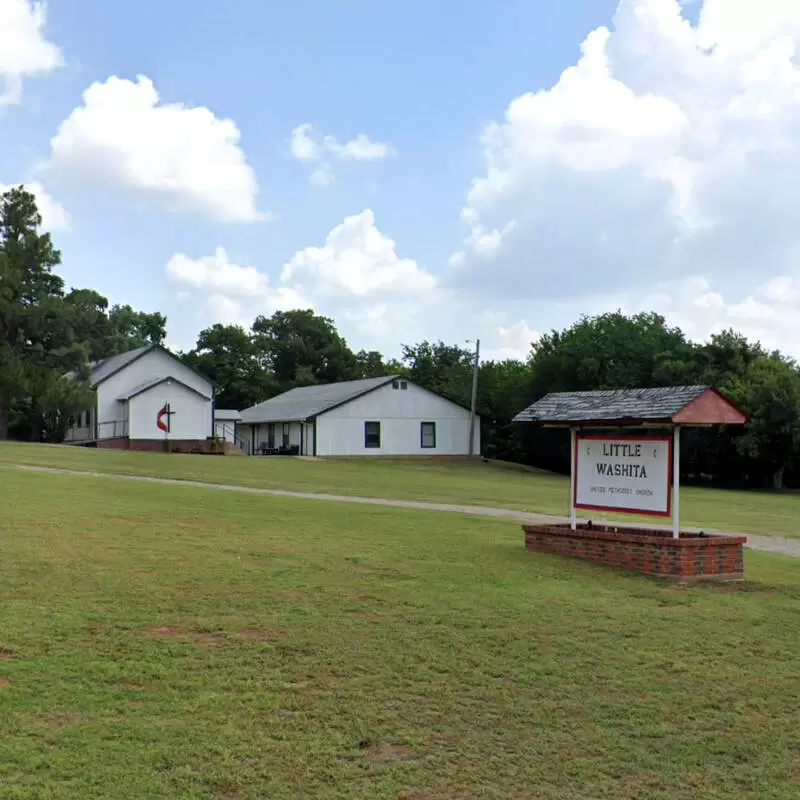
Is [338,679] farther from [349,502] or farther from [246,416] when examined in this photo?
[246,416]

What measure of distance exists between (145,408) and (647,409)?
144 feet

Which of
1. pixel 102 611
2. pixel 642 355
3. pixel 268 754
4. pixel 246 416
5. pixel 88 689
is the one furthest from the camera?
pixel 246 416

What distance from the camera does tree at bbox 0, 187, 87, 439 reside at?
154ft

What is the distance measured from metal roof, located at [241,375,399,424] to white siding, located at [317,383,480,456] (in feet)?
1.41

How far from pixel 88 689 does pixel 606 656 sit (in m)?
3.97

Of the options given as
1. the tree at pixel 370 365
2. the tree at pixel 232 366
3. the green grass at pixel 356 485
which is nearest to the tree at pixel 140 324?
the tree at pixel 232 366

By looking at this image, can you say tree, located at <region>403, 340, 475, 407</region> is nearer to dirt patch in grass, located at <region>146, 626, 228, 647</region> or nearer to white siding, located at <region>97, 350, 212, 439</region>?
white siding, located at <region>97, 350, 212, 439</region>

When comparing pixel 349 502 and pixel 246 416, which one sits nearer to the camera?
pixel 349 502

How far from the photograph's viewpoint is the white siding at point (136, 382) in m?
53.4

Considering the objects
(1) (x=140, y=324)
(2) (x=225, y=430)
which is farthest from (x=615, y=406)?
(1) (x=140, y=324)

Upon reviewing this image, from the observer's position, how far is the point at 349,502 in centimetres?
2033

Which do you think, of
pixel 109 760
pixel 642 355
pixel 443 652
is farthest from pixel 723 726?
pixel 642 355

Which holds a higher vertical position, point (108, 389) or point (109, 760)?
point (108, 389)

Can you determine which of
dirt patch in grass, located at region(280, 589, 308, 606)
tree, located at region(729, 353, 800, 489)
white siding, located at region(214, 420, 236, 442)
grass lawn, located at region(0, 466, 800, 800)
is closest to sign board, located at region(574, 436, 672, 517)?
grass lawn, located at region(0, 466, 800, 800)
